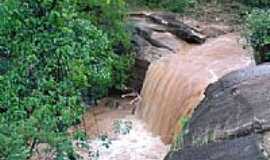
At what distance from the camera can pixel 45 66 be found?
5.17m

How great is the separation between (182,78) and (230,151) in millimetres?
4575

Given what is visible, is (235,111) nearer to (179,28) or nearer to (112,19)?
(112,19)

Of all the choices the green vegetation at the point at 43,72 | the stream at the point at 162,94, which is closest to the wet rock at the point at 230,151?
the green vegetation at the point at 43,72

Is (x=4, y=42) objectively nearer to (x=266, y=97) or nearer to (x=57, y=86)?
(x=57, y=86)

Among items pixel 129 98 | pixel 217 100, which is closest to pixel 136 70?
pixel 129 98

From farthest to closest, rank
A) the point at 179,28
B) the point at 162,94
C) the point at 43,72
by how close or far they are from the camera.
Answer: the point at 179,28
the point at 162,94
the point at 43,72

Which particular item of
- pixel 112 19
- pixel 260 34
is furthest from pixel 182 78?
pixel 112 19

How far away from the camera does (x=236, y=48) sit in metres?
8.95

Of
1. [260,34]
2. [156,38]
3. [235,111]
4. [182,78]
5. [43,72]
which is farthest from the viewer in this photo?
[156,38]

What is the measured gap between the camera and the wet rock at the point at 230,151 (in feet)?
10.9

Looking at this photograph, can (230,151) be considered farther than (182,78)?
No

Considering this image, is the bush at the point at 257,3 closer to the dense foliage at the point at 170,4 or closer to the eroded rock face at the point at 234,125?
the dense foliage at the point at 170,4

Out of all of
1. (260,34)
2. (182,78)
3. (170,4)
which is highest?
(260,34)

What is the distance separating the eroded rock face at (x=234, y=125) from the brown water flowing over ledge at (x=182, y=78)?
2.82m
